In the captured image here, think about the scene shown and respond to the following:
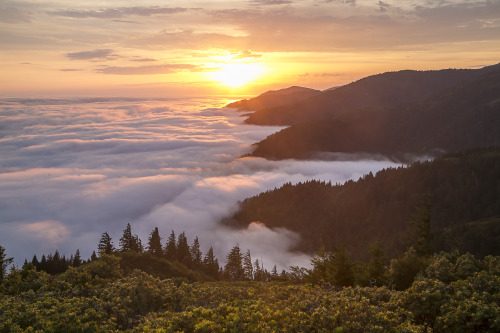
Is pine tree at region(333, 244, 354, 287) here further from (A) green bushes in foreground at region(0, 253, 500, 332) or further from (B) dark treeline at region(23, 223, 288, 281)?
(B) dark treeline at region(23, 223, 288, 281)

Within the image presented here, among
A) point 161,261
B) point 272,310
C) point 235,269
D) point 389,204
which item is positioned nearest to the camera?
point 272,310

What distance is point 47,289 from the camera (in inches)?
1302

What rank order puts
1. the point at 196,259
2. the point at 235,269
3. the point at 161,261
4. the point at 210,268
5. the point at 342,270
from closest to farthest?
the point at 342,270 < the point at 161,261 < the point at 210,268 < the point at 196,259 < the point at 235,269

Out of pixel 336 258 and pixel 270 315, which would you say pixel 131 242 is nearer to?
pixel 336 258

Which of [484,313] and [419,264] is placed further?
[419,264]

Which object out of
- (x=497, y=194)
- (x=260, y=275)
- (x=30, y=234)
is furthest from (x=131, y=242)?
(x=497, y=194)

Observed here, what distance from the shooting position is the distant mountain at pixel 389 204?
474 ft

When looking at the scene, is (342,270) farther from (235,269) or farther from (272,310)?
(235,269)

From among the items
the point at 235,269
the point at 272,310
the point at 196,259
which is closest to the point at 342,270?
the point at 272,310

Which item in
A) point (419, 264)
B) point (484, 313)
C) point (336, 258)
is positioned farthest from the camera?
point (336, 258)

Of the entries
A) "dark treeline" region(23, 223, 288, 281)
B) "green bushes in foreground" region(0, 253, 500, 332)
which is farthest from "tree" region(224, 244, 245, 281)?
"green bushes in foreground" region(0, 253, 500, 332)

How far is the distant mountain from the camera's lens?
144 m

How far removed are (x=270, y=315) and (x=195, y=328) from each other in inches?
170

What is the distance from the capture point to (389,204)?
536ft
